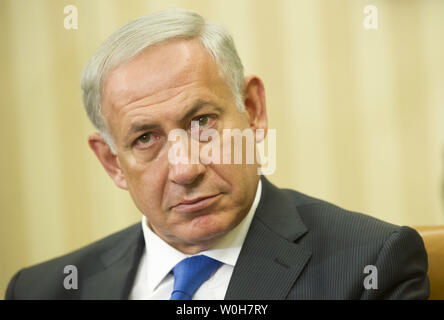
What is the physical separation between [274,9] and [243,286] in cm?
124

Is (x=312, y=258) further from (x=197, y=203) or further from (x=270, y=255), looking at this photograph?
(x=197, y=203)

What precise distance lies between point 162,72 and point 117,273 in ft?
2.37

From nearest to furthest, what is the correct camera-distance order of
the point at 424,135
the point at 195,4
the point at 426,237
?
the point at 426,237 → the point at 195,4 → the point at 424,135

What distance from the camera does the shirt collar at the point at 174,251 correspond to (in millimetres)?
1510

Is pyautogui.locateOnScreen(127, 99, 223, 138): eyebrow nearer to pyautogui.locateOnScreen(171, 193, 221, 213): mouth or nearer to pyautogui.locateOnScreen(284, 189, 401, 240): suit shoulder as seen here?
pyautogui.locateOnScreen(171, 193, 221, 213): mouth

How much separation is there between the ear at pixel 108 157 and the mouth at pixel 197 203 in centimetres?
30

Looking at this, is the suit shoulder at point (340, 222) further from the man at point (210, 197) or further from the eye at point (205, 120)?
the eye at point (205, 120)

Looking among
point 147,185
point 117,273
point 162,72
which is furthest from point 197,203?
point 117,273

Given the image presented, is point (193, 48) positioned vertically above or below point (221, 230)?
above

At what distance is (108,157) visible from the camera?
1.62 m

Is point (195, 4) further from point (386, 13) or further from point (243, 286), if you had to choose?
point (243, 286)

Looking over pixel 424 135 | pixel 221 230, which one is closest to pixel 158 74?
pixel 221 230

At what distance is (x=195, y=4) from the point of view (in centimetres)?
203
